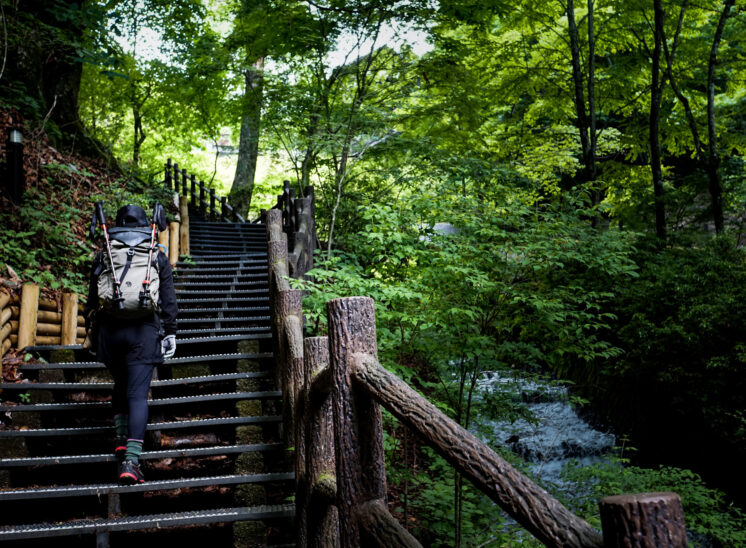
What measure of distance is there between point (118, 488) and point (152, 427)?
70cm

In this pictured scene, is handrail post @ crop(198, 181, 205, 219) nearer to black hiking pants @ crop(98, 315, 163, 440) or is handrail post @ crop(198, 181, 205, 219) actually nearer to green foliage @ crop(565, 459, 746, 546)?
black hiking pants @ crop(98, 315, 163, 440)

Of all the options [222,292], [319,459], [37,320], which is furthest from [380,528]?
[222,292]

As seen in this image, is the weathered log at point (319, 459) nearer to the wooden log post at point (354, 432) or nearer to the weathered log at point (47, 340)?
the wooden log post at point (354, 432)

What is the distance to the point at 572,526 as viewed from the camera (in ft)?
3.16

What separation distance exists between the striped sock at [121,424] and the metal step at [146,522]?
0.61m

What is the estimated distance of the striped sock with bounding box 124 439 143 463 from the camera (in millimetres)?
3420

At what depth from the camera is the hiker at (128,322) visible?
348cm

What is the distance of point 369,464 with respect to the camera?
6.35 feet

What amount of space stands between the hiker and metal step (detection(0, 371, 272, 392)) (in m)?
0.90

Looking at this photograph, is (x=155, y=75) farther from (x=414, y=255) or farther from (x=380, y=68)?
(x=414, y=255)

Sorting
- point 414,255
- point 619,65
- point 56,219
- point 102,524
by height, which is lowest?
point 102,524

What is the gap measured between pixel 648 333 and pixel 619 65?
6.83 metres

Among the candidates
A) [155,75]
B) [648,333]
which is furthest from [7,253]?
[155,75]

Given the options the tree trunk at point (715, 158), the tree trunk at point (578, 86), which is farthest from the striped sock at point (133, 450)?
the tree trunk at point (715, 158)
